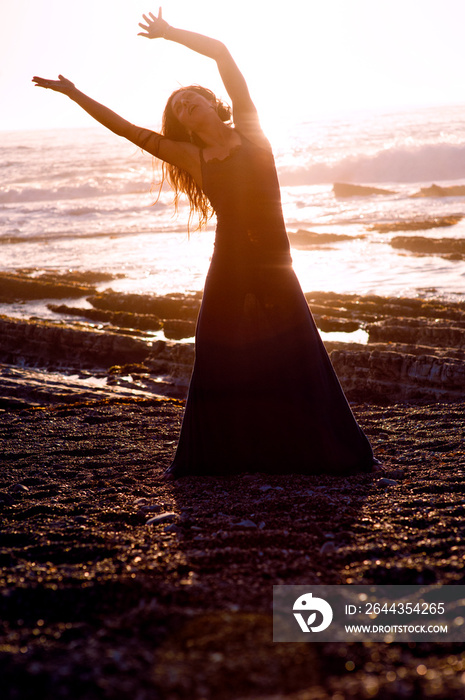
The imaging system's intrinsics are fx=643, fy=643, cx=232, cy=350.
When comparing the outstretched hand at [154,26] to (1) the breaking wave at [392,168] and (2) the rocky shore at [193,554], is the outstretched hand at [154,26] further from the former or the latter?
(1) the breaking wave at [392,168]

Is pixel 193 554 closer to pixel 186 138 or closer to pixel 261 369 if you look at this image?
pixel 261 369

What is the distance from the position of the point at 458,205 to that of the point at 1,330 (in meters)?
20.5

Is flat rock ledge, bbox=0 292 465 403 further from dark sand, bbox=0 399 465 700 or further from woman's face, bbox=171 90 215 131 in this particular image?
woman's face, bbox=171 90 215 131

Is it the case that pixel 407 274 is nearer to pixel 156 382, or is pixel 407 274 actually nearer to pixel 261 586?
pixel 156 382

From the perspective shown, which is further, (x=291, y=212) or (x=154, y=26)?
(x=291, y=212)

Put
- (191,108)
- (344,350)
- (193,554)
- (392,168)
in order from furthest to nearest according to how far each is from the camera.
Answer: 1. (392,168)
2. (344,350)
3. (191,108)
4. (193,554)

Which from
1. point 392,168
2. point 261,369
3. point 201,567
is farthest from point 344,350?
point 392,168

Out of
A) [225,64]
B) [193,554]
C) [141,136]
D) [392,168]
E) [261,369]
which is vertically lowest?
[193,554]

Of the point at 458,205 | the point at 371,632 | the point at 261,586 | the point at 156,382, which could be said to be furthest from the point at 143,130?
the point at 458,205

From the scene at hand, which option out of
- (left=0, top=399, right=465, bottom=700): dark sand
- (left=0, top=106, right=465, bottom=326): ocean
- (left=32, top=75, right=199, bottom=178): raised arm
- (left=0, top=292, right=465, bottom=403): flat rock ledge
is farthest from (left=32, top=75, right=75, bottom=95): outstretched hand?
(left=0, top=292, right=465, bottom=403): flat rock ledge

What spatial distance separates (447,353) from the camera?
7918mm

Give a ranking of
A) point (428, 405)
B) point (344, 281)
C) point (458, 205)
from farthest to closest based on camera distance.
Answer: point (458, 205), point (344, 281), point (428, 405)

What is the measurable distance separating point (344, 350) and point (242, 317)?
176 inches

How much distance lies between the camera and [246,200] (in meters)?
3.68
